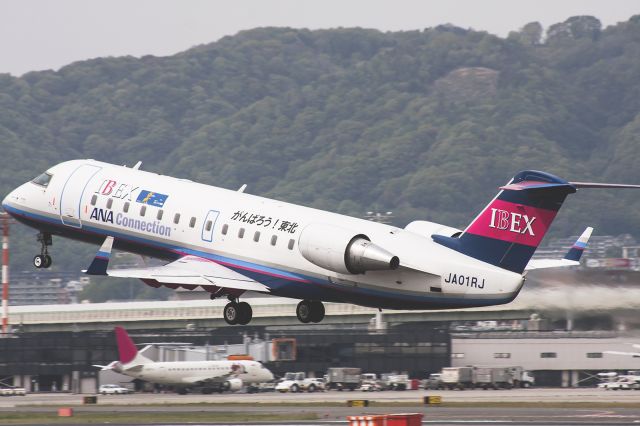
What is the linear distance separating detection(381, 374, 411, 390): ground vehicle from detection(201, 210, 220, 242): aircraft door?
33.7 meters

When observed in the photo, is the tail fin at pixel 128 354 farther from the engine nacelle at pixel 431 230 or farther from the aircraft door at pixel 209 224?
the engine nacelle at pixel 431 230

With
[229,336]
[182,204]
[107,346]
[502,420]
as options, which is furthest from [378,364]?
[182,204]

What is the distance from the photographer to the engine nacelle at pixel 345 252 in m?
37.9

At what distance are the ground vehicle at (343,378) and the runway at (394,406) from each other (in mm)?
3756

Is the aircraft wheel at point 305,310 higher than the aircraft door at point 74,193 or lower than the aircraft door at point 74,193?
lower

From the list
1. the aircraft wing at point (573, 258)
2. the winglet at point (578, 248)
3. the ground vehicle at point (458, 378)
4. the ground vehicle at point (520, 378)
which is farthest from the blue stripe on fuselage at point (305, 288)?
the ground vehicle at point (520, 378)

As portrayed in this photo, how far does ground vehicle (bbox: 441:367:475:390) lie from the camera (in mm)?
74188

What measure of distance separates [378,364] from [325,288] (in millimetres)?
42703

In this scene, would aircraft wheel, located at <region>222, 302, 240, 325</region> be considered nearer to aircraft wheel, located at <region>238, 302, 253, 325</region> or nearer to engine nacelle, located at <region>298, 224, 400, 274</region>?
aircraft wheel, located at <region>238, 302, 253, 325</region>

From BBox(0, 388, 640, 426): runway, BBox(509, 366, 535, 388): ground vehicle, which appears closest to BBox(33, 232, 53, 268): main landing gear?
BBox(0, 388, 640, 426): runway

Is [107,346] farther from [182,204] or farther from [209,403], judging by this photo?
[182,204]

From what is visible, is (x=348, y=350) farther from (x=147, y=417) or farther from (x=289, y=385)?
(x=147, y=417)

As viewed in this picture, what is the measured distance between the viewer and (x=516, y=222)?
3834 centimetres

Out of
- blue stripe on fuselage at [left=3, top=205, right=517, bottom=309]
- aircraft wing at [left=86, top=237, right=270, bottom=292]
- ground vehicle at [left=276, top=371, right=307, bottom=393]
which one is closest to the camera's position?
blue stripe on fuselage at [left=3, top=205, right=517, bottom=309]
